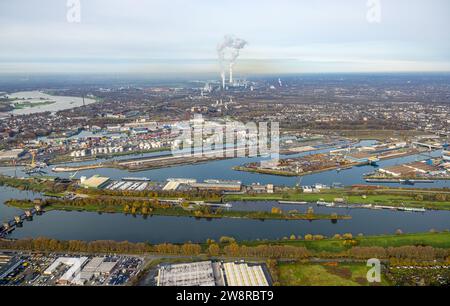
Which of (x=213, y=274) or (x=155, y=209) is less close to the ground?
(x=155, y=209)

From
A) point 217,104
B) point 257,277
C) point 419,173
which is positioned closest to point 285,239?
point 257,277

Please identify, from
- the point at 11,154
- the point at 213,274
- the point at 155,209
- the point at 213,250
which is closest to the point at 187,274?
the point at 213,274

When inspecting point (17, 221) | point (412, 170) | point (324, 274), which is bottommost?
point (324, 274)

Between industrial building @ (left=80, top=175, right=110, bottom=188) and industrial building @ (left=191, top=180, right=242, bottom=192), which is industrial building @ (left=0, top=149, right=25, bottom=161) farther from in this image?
industrial building @ (left=191, top=180, right=242, bottom=192)

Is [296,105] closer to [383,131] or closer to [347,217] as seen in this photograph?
[383,131]

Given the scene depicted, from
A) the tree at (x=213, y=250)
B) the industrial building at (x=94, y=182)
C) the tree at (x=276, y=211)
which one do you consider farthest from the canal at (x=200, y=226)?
the industrial building at (x=94, y=182)

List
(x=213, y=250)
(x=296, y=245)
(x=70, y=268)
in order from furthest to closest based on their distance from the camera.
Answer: (x=296, y=245) → (x=213, y=250) → (x=70, y=268)

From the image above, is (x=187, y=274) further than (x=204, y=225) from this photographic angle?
No

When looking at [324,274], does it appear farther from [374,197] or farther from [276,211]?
[374,197]
